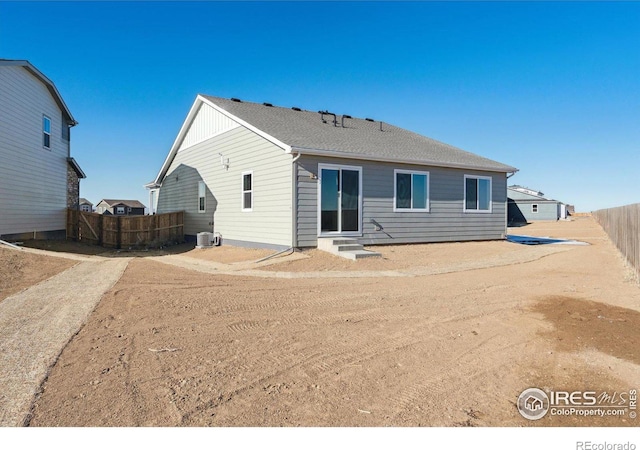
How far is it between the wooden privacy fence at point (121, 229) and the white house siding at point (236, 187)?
140 centimetres

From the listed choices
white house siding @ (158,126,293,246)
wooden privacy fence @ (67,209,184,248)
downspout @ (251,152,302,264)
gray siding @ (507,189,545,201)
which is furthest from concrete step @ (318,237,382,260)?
gray siding @ (507,189,545,201)

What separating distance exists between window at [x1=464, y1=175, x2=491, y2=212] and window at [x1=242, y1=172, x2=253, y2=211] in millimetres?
8558

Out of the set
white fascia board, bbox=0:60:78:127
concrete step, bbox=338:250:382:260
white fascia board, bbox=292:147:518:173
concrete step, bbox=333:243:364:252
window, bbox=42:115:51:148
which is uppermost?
white fascia board, bbox=0:60:78:127

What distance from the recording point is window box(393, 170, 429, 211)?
13930 millimetres

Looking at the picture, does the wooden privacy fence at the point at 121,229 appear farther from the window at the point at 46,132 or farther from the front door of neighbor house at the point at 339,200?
the front door of neighbor house at the point at 339,200

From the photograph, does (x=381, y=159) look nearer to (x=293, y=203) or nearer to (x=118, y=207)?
(x=293, y=203)

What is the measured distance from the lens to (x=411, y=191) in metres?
14.3

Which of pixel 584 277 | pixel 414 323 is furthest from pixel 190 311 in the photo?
pixel 584 277

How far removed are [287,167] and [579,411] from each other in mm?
9998

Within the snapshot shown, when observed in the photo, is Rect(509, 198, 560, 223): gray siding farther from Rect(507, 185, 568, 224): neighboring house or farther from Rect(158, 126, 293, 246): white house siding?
Rect(158, 126, 293, 246): white house siding

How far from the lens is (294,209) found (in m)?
11.8

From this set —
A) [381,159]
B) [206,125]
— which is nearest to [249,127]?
[206,125]

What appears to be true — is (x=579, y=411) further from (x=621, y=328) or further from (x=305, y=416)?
(x=621, y=328)
